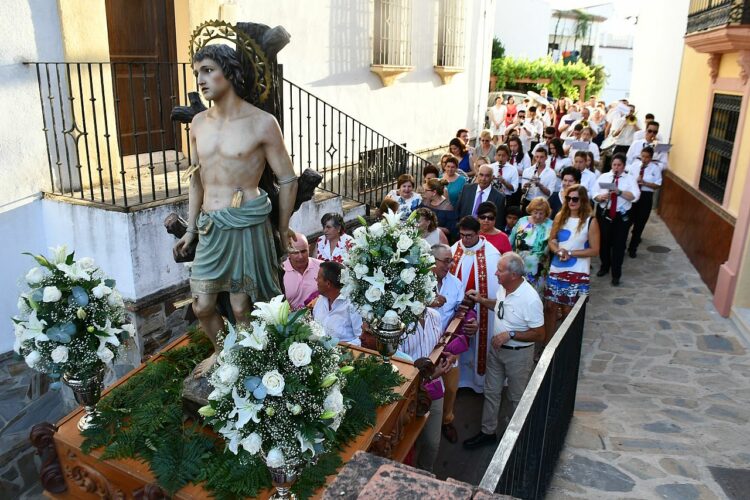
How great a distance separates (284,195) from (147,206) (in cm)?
234

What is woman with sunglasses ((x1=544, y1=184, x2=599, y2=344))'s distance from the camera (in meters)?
6.50

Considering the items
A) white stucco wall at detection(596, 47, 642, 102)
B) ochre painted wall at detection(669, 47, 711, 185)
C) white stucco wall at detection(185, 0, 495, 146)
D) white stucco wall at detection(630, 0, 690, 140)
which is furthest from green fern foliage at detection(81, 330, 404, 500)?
white stucco wall at detection(596, 47, 642, 102)

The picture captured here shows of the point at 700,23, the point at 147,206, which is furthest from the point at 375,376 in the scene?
the point at 700,23

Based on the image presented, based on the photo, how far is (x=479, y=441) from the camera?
207 inches

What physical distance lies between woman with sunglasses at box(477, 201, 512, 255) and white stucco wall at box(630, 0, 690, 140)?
8532mm

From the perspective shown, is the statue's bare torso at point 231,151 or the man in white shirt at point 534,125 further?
the man in white shirt at point 534,125

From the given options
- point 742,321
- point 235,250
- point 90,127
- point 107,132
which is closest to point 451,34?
point 742,321

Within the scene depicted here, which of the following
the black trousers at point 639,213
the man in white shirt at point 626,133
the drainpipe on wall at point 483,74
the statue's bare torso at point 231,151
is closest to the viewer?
the statue's bare torso at point 231,151

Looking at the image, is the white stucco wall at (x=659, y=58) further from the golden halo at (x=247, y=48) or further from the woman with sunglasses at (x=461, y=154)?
the golden halo at (x=247, y=48)

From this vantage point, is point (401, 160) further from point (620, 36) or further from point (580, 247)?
point (620, 36)

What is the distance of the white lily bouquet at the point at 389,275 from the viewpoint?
392 centimetres

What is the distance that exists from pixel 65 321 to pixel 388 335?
1.90m

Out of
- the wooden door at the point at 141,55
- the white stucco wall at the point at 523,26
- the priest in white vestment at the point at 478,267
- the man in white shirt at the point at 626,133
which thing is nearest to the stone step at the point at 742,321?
the priest in white vestment at the point at 478,267

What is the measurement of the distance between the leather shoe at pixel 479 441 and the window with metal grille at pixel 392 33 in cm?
709
